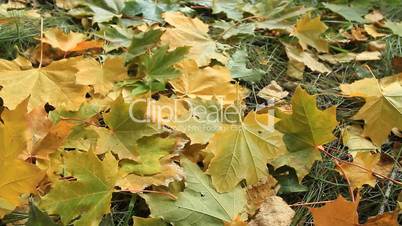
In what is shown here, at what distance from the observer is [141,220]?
0.88 metres

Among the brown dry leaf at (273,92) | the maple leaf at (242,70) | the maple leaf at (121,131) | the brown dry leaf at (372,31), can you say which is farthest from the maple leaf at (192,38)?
the brown dry leaf at (372,31)

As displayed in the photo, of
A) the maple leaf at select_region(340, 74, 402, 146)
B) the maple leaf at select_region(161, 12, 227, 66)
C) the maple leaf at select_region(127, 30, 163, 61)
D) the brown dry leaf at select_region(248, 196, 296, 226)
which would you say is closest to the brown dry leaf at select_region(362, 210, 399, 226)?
the brown dry leaf at select_region(248, 196, 296, 226)

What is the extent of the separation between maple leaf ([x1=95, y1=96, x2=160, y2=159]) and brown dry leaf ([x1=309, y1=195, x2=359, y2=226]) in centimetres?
39

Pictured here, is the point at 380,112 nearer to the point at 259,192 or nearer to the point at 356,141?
the point at 356,141

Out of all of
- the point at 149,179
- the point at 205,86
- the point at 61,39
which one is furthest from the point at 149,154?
the point at 61,39

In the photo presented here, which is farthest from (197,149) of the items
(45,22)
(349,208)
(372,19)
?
(372,19)

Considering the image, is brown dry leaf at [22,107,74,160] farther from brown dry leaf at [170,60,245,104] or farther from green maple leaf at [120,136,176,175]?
brown dry leaf at [170,60,245,104]

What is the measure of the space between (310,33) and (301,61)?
0.38ft

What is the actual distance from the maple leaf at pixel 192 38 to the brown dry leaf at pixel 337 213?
58 centimetres

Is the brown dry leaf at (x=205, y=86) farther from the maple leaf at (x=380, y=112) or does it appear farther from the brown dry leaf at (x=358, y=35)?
the brown dry leaf at (x=358, y=35)

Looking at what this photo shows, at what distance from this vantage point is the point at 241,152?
994 mm

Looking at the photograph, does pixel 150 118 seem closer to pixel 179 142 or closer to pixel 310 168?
pixel 179 142

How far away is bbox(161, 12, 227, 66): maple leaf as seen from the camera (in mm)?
1330

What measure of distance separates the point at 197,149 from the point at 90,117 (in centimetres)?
26
